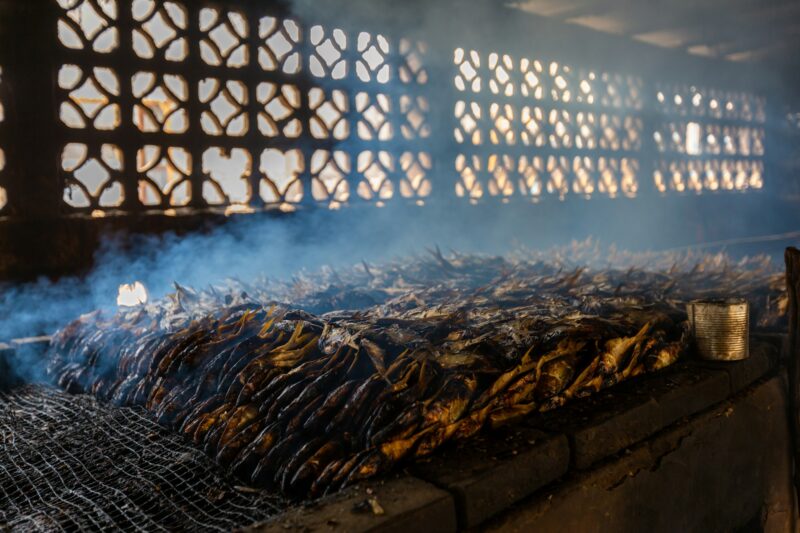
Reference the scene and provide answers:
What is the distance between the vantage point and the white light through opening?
40.3 feet

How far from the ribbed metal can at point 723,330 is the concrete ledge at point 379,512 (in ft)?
8.16

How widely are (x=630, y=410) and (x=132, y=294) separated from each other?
16.2 feet

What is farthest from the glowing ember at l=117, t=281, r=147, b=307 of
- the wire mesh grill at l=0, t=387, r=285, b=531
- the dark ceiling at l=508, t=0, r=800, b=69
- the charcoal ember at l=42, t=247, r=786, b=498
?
the dark ceiling at l=508, t=0, r=800, b=69

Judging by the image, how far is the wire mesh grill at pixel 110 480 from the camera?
2576 mm

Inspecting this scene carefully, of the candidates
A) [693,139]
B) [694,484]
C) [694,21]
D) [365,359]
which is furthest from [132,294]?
[693,139]

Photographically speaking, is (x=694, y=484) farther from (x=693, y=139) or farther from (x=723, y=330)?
(x=693, y=139)

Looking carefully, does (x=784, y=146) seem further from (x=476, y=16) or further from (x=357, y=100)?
(x=357, y=100)

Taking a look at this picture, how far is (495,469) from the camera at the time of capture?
254 cm

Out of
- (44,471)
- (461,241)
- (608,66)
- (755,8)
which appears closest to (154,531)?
(44,471)

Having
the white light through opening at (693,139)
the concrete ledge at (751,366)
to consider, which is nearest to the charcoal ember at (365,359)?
the concrete ledge at (751,366)

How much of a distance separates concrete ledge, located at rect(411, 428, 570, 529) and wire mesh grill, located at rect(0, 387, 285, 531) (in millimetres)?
712

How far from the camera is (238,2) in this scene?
6.80 m

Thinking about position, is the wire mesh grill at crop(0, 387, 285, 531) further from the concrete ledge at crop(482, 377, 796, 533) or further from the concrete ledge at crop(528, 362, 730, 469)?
the concrete ledge at crop(528, 362, 730, 469)

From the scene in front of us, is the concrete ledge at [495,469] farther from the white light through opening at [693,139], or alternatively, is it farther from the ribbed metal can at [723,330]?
the white light through opening at [693,139]
